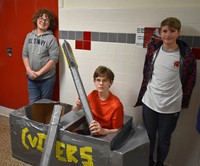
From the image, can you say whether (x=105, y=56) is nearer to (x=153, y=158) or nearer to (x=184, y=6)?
(x=184, y=6)

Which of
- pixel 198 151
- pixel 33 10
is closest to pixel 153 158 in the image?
pixel 198 151

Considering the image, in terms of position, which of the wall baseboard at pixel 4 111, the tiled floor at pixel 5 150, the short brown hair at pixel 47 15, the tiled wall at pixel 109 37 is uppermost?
the short brown hair at pixel 47 15

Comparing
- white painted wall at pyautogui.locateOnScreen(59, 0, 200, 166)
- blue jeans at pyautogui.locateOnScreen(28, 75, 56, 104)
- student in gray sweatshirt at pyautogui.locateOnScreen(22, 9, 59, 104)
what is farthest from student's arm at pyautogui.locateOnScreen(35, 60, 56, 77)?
white painted wall at pyautogui.locateOnScreen(59, 0, 200, 166)

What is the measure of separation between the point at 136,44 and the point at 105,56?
12.8 inches

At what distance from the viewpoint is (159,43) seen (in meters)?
1.72

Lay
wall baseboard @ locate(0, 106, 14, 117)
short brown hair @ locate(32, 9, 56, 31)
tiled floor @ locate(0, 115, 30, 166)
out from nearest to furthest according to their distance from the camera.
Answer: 1. tiled floor @ locate(0, 115, 30, 166)
2. short brown hair @ locate(32, 9, 56, 31)
3. wall baseboard @ locate(0, 106, 14, 117)

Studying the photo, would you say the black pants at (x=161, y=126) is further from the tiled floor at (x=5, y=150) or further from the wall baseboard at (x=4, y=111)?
the wall baseboard at (x=4, y=111)

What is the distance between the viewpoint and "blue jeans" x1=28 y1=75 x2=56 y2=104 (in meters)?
2.28

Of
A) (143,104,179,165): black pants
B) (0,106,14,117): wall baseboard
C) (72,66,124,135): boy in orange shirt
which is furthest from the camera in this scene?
(0,106,14,117): wall baseboard

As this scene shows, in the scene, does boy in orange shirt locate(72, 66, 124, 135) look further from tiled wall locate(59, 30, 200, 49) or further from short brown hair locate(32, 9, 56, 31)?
short brown hair locate(32, 9, 56, 31)

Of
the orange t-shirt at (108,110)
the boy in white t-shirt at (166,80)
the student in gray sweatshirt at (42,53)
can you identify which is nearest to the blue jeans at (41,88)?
the student in gray sweatshirt at (42,53)

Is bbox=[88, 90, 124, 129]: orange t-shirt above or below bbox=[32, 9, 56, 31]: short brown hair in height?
below

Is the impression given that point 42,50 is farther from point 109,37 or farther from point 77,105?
point 77,105

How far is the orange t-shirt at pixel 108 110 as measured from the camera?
61.6 inches
